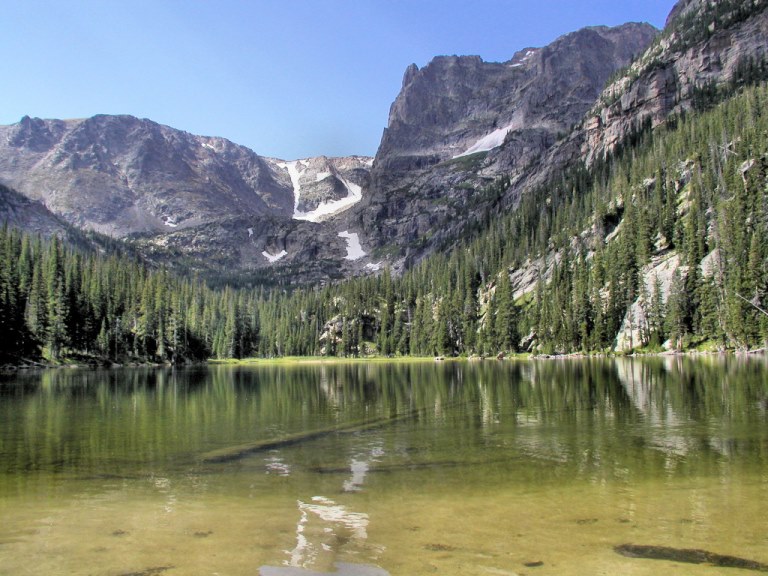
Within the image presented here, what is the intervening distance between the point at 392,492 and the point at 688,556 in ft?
26.3

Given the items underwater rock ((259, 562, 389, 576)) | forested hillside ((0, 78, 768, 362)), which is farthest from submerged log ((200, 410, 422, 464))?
forested hillside ((0, 78, 768, 362))

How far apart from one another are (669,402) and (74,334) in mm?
119149

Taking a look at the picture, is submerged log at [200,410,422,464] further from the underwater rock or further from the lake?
the underwater rock

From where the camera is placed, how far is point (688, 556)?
35.1 ft

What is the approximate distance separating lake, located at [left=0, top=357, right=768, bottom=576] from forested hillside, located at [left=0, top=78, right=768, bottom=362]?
73544 millimetres

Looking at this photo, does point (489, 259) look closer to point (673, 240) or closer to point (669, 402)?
point (673, 240)

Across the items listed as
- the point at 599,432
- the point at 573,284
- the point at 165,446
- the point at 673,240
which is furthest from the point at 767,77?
the point at 165,446

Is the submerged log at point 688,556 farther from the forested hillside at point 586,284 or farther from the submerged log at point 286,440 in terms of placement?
the forested hillside at point 586,284

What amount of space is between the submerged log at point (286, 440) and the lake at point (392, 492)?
0.19 meters

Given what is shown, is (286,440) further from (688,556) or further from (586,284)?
(586,284)

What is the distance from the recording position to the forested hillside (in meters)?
102

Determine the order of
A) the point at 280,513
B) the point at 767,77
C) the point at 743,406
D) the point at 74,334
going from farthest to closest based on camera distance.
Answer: the point at 767,77 → the point at 74,334 → the point at 743,406 → the point at 280,513

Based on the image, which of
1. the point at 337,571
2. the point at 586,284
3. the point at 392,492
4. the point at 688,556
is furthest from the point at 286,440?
the point at 586,284

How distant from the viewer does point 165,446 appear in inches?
984
